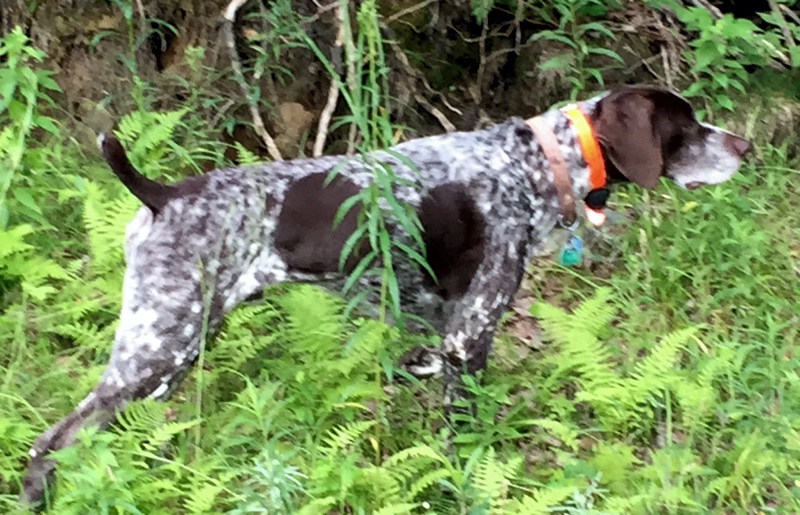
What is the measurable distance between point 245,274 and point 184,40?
2.66m

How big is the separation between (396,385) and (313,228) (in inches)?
35.9

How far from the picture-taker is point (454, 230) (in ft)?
11.1

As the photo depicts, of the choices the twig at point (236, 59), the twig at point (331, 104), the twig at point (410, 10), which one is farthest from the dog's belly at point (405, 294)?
the twig at point (410, 10)

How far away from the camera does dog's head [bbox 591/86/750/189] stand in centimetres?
339

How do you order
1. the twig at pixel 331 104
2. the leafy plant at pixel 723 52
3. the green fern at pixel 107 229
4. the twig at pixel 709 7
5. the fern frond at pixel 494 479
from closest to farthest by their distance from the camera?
1. the fern frond at pixel 494 479
2. the green fern at pixel 107 229
3. the leafy plant at pixel 723 52
4. the twig at pixel 331 104
5. the twig at pixel 709 7

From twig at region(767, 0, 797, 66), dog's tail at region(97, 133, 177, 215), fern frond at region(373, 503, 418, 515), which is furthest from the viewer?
twig at region(767, 0, 797, 66)

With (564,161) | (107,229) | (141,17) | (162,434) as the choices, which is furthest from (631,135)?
(141,17)

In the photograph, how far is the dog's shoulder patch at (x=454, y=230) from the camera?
337 centimetres

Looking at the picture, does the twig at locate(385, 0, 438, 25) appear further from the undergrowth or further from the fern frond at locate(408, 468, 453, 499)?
the fern frond at locate(408, 468, 453, 499)

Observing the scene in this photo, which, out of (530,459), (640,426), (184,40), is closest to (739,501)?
(640,426)

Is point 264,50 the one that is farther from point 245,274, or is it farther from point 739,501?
point 739,501

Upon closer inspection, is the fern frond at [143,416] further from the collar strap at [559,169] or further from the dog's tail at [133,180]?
the collar strap at [559,169]

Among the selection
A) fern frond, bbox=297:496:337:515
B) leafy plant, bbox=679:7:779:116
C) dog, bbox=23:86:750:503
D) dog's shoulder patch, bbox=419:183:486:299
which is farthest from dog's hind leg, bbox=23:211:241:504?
leafy plant, bbox=679:7:779:116

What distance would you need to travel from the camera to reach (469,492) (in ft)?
9.83
